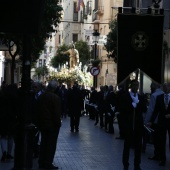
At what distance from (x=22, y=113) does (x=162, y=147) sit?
5011 millimetres

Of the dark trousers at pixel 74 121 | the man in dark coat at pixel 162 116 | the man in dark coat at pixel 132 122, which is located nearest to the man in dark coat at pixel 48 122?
the man in dark coat at pixel 132 122

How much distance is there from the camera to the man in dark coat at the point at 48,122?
44.1 ft

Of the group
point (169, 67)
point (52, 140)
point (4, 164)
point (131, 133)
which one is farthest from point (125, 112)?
point (169, 67)

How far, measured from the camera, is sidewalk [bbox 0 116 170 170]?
13898 mm

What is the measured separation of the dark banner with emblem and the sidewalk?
2102 mm

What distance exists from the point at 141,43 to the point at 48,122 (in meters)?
5.18

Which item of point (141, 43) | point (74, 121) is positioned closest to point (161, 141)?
point (141, 43)

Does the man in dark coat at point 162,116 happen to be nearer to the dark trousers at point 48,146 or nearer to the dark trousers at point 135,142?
the dark trousers at point 135,142

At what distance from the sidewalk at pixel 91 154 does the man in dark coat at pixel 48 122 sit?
0.34 meters

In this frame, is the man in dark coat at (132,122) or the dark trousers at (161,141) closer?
the man in dark coat at (132,122)

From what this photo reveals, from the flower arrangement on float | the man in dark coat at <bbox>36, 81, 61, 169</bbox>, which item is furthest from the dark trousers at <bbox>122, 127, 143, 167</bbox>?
the flower arrangement on float

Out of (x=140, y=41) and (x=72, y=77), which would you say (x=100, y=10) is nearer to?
(x=72, y=77)

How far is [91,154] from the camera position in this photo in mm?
16156

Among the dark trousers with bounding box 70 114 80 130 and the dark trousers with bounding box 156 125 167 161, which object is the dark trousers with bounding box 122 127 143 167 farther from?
the dark trousers with bounding box 70 114 80 130
